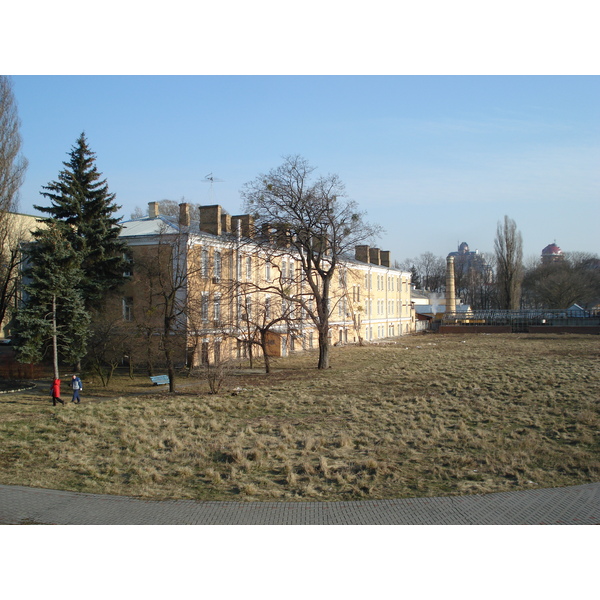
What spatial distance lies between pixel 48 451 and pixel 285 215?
19.5 metres

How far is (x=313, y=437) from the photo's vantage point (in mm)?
14461

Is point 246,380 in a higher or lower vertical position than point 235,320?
lower

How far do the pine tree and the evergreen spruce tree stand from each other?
229cm

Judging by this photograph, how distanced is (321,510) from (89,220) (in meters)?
23.7

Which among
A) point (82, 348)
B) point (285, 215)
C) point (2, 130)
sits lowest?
point (82, 348)

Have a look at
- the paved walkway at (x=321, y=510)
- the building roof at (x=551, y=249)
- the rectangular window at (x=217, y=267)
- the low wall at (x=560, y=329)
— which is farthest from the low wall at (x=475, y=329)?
the building roof at (x=551, y=249)

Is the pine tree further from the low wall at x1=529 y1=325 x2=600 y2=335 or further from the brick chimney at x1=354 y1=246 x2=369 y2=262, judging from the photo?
the low wall at x1=529 y1=325 x2=600 y2=335

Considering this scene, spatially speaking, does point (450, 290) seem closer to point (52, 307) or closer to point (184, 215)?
point (184, 215)

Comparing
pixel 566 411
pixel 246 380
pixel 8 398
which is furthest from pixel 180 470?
pixel 246 380

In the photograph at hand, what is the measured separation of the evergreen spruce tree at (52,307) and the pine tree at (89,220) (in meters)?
2.29

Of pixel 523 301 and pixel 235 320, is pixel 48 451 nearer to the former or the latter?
pixel 235 320

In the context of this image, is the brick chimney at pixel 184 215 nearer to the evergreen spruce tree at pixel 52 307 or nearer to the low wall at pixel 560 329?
the evergreen spruce tree at pixel 52 307

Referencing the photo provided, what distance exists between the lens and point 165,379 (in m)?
25.3

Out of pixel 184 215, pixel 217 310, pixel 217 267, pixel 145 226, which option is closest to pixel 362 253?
pixel 217 267
